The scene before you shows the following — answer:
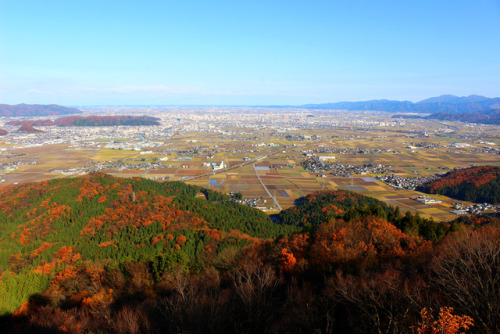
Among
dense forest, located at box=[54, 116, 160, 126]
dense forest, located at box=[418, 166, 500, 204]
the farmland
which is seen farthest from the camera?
dense forest, located at box=[54, 116, 160, 126]

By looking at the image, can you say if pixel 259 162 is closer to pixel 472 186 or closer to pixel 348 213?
pixel 472 186

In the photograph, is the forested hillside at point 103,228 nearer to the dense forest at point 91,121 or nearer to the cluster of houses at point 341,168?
the cluster of houses at point 341,168

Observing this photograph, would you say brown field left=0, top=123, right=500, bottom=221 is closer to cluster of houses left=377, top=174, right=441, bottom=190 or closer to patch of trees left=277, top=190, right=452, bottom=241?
cluster of houses left=377, top=174, right=441, bottom=190

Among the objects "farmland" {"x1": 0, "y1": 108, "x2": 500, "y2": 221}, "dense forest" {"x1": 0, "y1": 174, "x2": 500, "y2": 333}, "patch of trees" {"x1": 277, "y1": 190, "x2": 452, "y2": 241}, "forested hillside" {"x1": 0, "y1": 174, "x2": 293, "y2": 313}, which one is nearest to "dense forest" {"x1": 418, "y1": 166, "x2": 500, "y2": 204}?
"farmland" {"x1": 0, "y1": 108, "x2": 500, "y2": 221}

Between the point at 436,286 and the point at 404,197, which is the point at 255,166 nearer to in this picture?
the point at 404,197

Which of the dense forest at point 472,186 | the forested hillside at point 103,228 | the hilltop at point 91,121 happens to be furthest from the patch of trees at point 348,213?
the hilltop at point 91,121

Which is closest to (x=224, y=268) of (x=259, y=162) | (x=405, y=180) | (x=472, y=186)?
(x=472, y=186)
